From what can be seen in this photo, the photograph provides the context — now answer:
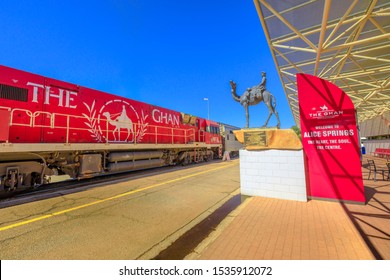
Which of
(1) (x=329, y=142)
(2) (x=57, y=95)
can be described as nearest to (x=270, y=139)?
(1) (x=329, y=142)

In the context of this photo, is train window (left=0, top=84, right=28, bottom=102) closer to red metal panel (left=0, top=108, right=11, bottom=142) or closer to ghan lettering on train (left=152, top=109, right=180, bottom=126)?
red metal panel (left=0, top=108, right=11, bottom=142)

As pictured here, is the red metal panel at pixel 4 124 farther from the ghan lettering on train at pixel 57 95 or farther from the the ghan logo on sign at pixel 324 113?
the the ghan logo on sign at pixel 324 113

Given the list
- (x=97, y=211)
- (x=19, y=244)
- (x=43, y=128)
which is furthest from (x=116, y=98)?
(x=19, y=244)

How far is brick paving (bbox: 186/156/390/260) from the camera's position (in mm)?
2787

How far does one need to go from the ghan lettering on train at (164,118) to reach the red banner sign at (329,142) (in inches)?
374

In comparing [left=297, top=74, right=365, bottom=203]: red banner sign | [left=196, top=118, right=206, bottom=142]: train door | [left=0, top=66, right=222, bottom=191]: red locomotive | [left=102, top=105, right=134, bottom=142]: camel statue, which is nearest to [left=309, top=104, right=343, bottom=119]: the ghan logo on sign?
[left=297, top=74, right=365, bottom=203]: red banner sign

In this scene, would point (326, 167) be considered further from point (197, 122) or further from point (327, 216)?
point (197, 122)

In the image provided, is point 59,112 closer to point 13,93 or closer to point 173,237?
point 13,93

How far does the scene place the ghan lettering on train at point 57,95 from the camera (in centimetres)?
694

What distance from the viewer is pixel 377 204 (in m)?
4.96

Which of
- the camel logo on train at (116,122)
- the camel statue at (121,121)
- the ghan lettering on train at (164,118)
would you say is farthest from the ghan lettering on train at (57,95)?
the ghan lettering on train at (164,118)

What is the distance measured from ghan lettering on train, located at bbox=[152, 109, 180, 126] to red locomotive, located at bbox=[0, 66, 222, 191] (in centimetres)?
7

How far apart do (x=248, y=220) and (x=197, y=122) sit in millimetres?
14564

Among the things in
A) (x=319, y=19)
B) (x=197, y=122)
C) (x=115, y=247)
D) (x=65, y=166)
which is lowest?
(x=115, y=247)
